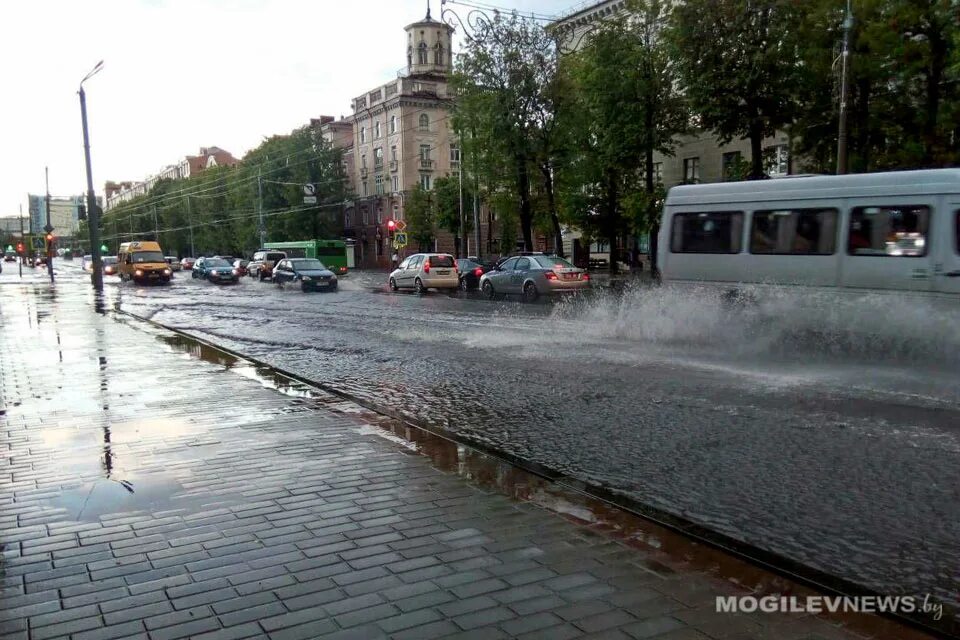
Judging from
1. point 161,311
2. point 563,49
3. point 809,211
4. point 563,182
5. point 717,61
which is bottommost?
point 161,311

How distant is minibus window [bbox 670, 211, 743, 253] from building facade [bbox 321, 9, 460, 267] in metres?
56.7

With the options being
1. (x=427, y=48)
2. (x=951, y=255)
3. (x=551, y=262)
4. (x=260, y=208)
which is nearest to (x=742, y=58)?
(x=551, y=262)

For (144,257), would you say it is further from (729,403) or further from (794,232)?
(729,403)

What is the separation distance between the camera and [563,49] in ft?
124

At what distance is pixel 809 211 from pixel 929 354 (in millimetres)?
3182

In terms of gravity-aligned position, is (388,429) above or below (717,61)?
below

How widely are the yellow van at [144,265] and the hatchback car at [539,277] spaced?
27.7 metres

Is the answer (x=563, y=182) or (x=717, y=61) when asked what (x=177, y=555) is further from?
(x=563, y=182)

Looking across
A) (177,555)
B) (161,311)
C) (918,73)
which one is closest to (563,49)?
(918,73)

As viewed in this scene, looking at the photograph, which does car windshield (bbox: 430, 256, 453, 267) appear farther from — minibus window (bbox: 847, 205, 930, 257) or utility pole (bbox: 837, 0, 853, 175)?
minibus window (bbox: 847, 205, 930, 257)

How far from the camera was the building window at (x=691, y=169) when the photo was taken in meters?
40.8

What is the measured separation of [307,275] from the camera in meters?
35.5

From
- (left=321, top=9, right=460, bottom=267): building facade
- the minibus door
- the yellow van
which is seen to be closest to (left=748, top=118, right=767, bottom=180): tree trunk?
the minibus door

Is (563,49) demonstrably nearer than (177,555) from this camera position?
No
